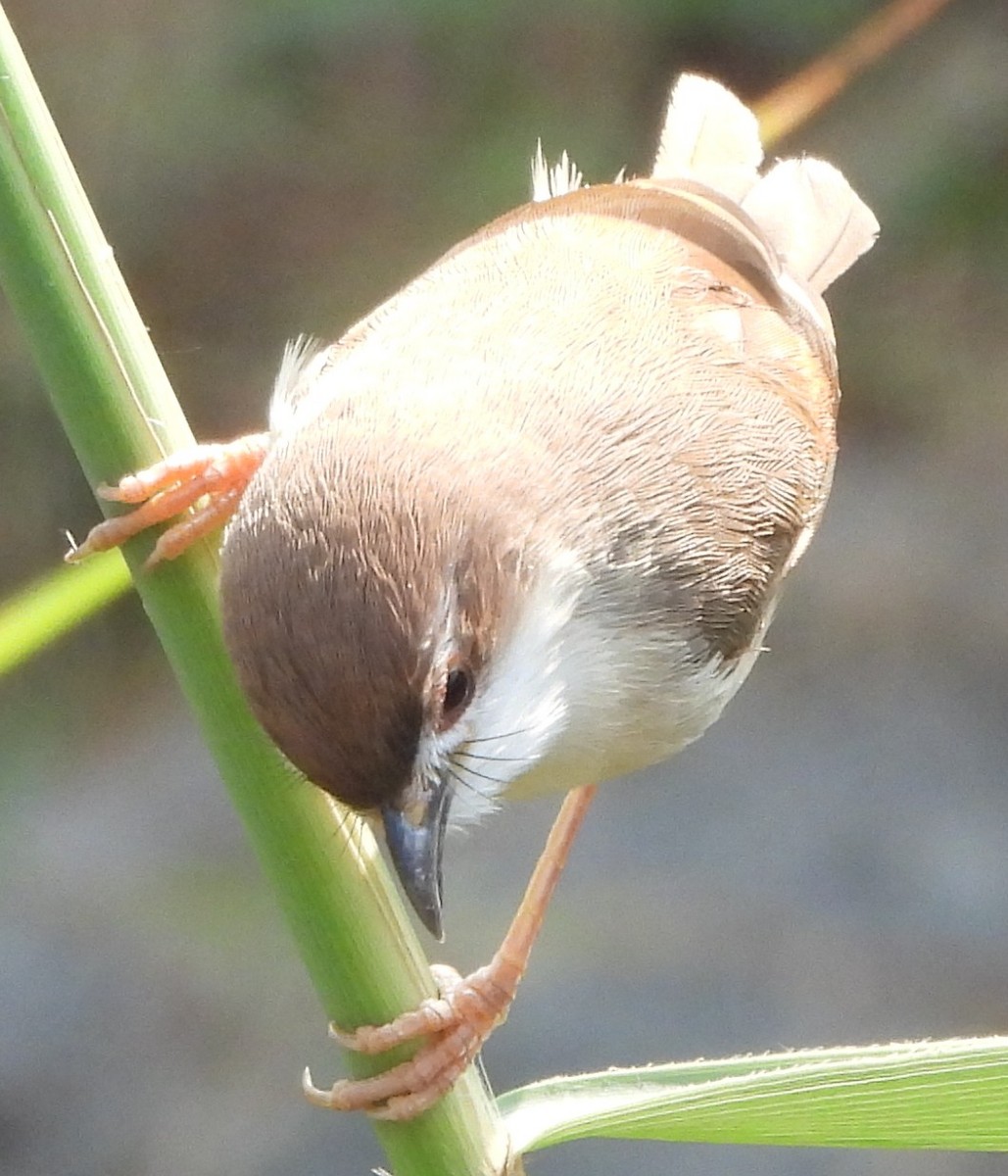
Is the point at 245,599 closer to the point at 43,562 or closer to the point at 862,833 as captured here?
the point at 862,833

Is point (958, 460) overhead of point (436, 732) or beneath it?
beneath

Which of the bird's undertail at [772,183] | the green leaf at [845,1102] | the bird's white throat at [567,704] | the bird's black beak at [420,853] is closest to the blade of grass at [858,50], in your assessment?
the bird's undertail at [772,183]

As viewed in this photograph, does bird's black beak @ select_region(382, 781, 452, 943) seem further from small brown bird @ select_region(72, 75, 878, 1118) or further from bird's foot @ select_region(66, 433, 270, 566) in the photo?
bird's foot @ select_region(66, 433, 270, 566)

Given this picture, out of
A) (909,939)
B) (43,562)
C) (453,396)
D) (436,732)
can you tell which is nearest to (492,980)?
(436,732)

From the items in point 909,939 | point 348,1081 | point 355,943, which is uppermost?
point 355,943

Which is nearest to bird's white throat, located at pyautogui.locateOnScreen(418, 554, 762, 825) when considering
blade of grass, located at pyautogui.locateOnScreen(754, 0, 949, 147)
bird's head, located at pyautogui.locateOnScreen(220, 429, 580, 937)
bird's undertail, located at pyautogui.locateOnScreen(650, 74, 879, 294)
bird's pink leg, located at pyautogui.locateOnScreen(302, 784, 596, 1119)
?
A: bird's head, located at pyautogui.locateOnScreen(220, 429, 580, 937)

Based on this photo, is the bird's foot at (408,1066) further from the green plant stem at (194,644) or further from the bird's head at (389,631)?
the bird's head at (389,631)

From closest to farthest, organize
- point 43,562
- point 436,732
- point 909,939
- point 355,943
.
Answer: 1. point 355,943
2. point 436,732
3. point 909,939
4. point 43,562
